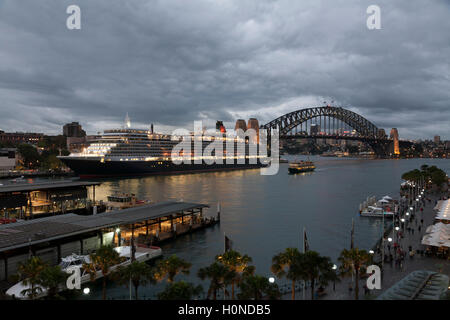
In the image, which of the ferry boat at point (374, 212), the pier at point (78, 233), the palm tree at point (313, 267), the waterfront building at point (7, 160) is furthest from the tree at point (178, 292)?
the waterfront building at point (7, 160)

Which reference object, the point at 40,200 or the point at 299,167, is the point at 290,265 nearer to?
the point at 40,200

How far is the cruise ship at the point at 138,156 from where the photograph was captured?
79375mm

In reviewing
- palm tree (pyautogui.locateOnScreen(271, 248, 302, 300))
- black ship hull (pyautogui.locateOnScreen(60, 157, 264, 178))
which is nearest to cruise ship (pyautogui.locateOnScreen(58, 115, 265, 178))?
black ship hull (pyautogui.locateOnScreen(60, 157, 264, 178))

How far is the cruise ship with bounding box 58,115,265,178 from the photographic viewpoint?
260ft

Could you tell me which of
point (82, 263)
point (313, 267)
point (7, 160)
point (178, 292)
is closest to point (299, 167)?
point (7, 160)

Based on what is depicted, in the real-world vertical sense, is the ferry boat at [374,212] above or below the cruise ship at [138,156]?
below

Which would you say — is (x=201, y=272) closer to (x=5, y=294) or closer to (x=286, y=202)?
(x=5, y=294)

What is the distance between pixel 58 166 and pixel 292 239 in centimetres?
9359

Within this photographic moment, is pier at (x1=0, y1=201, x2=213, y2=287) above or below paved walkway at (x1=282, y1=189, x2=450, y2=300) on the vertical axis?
above

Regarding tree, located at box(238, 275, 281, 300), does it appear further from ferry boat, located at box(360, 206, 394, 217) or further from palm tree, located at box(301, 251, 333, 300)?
ferry boat, located at box(360, 206, 394, 217)

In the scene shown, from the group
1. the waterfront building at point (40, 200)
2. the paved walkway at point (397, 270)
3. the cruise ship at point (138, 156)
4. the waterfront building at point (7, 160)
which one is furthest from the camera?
the waterfront building at point (7, 160)

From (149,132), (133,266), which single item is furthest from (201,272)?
(149,132)

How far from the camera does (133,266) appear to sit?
15133 mm

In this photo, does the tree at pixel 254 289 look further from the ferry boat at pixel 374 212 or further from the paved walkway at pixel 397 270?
the ferry boat at pixel 374 212
